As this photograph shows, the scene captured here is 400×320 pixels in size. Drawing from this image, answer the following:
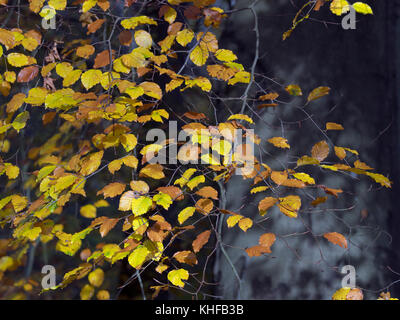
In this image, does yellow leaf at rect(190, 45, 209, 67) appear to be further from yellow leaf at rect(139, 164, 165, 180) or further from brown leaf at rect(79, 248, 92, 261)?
brown leaf at rect(79, 248, 92, 261)

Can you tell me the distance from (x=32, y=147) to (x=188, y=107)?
1.16 metres

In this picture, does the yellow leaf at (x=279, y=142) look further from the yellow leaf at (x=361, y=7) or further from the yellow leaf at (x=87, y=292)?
the yellow leaf at (x=87, y=292)

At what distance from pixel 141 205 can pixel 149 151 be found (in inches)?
11.0

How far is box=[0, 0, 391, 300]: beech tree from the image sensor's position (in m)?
1.79

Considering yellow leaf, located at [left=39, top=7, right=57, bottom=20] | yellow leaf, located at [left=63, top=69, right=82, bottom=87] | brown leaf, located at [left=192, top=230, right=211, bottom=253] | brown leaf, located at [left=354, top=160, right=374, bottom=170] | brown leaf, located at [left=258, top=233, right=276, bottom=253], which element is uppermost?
yellow leaf, located at [left=39, top=7, right=57, bottom=20]

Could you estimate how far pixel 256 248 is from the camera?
5.90ft

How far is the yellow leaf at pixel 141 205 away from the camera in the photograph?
5.33 ft

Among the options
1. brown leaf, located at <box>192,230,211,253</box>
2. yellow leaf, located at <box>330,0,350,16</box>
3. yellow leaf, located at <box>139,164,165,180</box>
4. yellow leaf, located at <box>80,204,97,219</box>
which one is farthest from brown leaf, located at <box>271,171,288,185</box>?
yellow leaf, located at <box>80,204,97,219</box>

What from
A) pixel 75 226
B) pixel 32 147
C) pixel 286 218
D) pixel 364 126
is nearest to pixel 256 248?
pixel 286 218

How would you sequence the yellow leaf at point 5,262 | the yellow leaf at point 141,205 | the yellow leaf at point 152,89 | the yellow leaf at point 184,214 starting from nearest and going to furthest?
1. the yellow leaf at point 141,205
2. the yellow leaf at point 184,214
3. the yellow leaf at point 152,89
4. the yellow leaf at point 5,262

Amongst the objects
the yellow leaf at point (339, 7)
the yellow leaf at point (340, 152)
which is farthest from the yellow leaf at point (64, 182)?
the yellow leaf at point (339, 7)

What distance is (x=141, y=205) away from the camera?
1647 mm

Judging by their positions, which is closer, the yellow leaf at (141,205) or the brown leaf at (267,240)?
the yellow leaf at (141,205)
